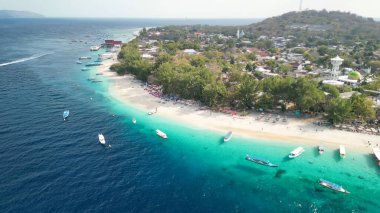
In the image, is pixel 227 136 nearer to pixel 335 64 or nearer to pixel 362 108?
pixel 362 108

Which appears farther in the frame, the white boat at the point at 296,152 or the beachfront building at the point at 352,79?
the beachfront building at the point at 352,79

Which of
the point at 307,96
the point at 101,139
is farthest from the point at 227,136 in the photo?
the point at 101,139

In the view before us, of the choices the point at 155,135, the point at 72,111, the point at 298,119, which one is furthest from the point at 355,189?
the point at 72,111

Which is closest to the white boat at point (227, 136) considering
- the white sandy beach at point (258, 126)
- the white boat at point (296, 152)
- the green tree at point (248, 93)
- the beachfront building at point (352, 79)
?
the white sandy beach at point (258, 126)

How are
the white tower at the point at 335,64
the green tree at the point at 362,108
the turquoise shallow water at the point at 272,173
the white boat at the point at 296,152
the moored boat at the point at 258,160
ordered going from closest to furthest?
the turquoise shallow water at the point at 272,173 < the moored boat at the point at 258,160 < the white boat at the point at 296,152 < the green tree at the point at 362,108 < the white tower at the point at 335,64

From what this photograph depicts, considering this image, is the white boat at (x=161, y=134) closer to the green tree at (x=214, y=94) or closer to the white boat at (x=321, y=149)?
the green tree at (x=214, y=94)

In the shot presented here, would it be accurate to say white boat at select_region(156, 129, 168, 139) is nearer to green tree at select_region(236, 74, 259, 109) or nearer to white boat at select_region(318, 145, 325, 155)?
green tree at select_region(236, 74, 259, 109)

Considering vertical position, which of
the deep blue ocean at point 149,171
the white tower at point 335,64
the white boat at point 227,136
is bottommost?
the deep blue ocean at point 149,171
